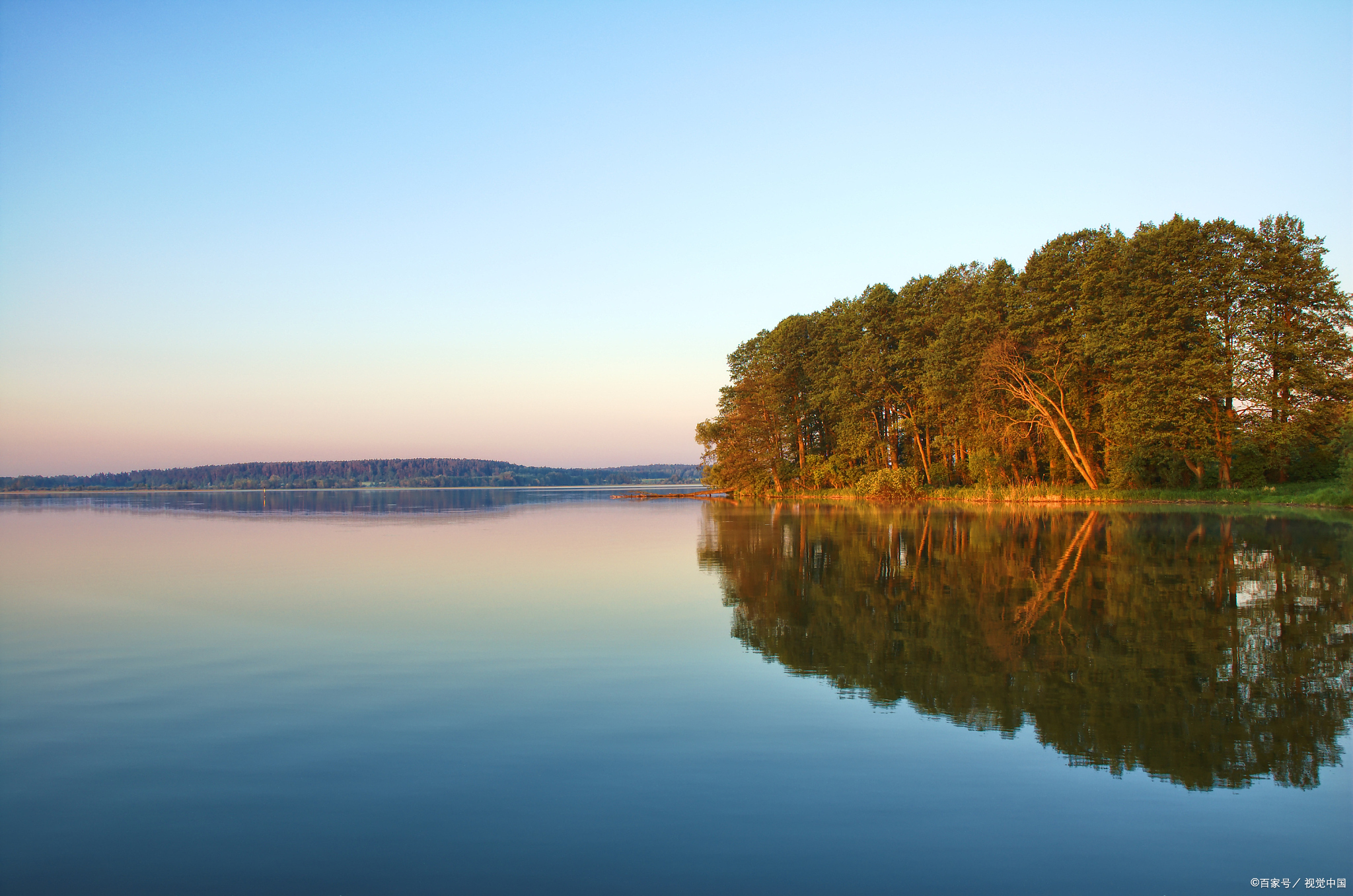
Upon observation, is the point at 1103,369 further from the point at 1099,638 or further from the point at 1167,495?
the point at 1099,638

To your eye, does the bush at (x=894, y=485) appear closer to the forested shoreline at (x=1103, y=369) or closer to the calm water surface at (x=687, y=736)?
the forested shoreline at (x=1103, y=369)

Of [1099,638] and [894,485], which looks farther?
[894,485]

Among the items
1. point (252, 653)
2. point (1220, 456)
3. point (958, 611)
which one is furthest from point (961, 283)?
point (252, 653)

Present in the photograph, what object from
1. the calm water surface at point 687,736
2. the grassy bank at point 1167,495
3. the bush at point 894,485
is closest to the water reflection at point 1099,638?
the calm water surface at point 687,736

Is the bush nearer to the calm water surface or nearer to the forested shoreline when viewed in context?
the forested shoreline

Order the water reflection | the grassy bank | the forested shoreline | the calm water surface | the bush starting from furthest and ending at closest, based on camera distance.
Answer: the bush, the forested shoreline, the grassy bank, the water reflection, the calm water surface

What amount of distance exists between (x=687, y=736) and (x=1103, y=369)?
155 feet

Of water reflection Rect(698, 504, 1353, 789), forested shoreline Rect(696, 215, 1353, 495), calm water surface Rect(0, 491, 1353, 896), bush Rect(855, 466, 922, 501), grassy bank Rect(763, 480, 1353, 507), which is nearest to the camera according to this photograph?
calm water surface Rect(0, 491, 1353, 896)

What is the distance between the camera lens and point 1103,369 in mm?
46125

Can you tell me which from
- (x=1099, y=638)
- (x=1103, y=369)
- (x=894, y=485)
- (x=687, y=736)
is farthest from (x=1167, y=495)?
(x=687, y=736)

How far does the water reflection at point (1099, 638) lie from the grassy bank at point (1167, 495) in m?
19.2

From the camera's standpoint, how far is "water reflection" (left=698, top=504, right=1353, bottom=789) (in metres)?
6.74

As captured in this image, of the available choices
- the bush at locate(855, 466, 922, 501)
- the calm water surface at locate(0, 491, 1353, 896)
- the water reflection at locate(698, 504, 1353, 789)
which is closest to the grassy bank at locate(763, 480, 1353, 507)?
the bush at locate(855, 466, 922, 501)

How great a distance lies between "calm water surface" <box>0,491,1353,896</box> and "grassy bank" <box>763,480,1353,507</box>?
27343 mm
